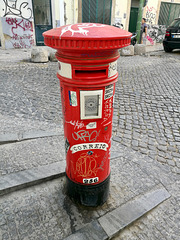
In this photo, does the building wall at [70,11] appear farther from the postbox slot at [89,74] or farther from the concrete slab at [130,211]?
the concrete slab at [130,211]

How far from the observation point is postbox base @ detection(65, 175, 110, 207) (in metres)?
2.04

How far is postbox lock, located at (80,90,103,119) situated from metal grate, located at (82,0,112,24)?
13.0 m

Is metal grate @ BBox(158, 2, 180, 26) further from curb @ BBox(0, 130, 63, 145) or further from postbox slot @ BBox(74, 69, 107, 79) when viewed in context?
postbox slot @ BBox(74, 69, 107, 79)

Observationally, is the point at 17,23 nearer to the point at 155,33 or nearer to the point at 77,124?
the point at 155,33

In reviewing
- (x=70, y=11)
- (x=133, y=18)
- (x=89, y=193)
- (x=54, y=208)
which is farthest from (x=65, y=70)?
(x=133, y=18)

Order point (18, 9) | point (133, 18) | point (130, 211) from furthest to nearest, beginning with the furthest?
point (133, 18) < point (18, 9) < point (130, 211)

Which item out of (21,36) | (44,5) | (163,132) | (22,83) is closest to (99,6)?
(44,5)

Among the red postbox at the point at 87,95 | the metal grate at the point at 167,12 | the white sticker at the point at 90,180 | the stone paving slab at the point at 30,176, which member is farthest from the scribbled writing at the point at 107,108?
the metal grate at the point at 167,12

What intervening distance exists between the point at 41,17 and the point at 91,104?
1155 centimetres

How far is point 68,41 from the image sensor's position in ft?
4.47

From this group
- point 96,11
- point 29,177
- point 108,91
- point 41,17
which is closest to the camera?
point 108,91

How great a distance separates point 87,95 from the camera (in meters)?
1.58

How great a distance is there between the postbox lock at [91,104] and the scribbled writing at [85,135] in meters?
0.15

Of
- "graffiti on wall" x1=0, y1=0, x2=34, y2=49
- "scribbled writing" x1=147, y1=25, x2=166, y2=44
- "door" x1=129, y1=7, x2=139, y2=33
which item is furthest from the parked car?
"graffiti on wall" x1=0, y1=0, x2=34, y2=49
